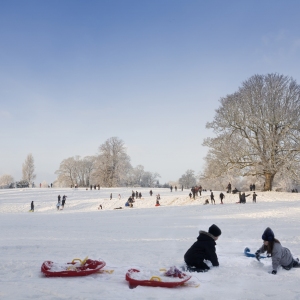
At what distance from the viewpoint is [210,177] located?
3725cm

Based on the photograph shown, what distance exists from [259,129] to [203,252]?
3101cm

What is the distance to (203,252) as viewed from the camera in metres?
7.14

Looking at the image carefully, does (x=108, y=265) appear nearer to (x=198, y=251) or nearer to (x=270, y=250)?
(x=198, y=251)

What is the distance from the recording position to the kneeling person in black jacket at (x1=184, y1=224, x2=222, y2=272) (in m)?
6.96

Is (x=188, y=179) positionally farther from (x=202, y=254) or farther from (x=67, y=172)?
(x=202, y=254)

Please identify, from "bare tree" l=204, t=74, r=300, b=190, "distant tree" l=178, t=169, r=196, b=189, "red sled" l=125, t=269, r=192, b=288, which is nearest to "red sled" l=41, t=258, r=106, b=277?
"red sled" l=125, t=269, r=192, b=288

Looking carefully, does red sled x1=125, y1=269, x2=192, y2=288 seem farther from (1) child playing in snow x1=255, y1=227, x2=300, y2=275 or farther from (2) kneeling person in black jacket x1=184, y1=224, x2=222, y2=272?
(1) child playing in snow x1=255, y1=227, x2=300, y2=275

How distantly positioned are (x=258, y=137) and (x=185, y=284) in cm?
3275

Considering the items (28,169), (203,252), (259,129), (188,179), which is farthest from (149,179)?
A: (203,252)

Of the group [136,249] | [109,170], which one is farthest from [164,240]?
[109,170]

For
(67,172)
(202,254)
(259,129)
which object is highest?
(259,129)

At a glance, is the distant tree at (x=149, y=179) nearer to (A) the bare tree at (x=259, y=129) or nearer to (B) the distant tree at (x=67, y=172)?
(B) the distant tree at (x=67, y=172)

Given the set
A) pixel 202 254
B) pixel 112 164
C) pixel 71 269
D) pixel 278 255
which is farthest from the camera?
pixel 112 164

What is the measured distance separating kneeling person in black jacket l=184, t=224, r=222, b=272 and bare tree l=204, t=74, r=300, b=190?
1138 inches
